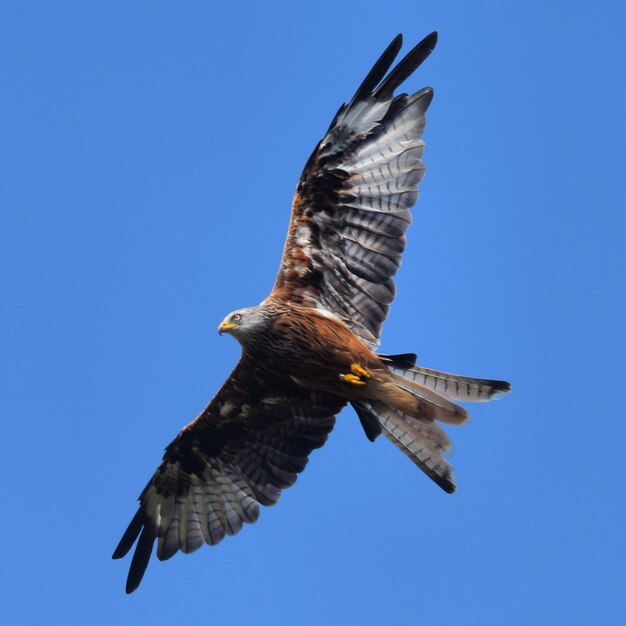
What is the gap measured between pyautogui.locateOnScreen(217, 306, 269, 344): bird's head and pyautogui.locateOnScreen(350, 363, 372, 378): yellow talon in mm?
893

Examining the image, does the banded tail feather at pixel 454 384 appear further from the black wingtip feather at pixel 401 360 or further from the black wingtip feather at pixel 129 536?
the black wingtip feather at pixel 129 536

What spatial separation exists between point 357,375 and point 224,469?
7.52 ft

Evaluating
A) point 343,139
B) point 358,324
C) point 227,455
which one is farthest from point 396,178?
point 227,455

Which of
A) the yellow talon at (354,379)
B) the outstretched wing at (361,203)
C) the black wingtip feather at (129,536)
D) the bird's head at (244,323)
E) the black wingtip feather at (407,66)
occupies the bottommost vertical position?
the yellow talon at (354,379)

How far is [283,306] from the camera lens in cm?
1199

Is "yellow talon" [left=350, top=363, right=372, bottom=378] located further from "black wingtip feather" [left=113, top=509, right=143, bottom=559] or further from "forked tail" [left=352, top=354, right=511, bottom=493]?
"black wingtip feather" [left=113, top=509, right=143, bottom=559]

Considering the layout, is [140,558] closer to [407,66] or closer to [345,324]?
[345,324]

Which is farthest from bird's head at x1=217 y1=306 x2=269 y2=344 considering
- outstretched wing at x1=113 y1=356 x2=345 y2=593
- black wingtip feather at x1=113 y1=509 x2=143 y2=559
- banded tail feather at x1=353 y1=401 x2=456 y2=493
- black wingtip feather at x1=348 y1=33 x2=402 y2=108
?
→ black wingtip feather at x1=113 y1=509 x2=143 y2=559

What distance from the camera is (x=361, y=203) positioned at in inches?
→ 479

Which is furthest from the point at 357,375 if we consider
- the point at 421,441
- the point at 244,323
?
the point at 244,323

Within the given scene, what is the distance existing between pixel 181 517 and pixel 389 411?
2.73 m

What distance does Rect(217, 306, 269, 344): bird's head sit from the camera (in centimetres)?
1170

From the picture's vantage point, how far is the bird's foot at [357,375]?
11.8 metres

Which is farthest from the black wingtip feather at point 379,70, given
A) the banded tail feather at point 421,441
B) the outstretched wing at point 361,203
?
the banded tail feather at point 421,441
